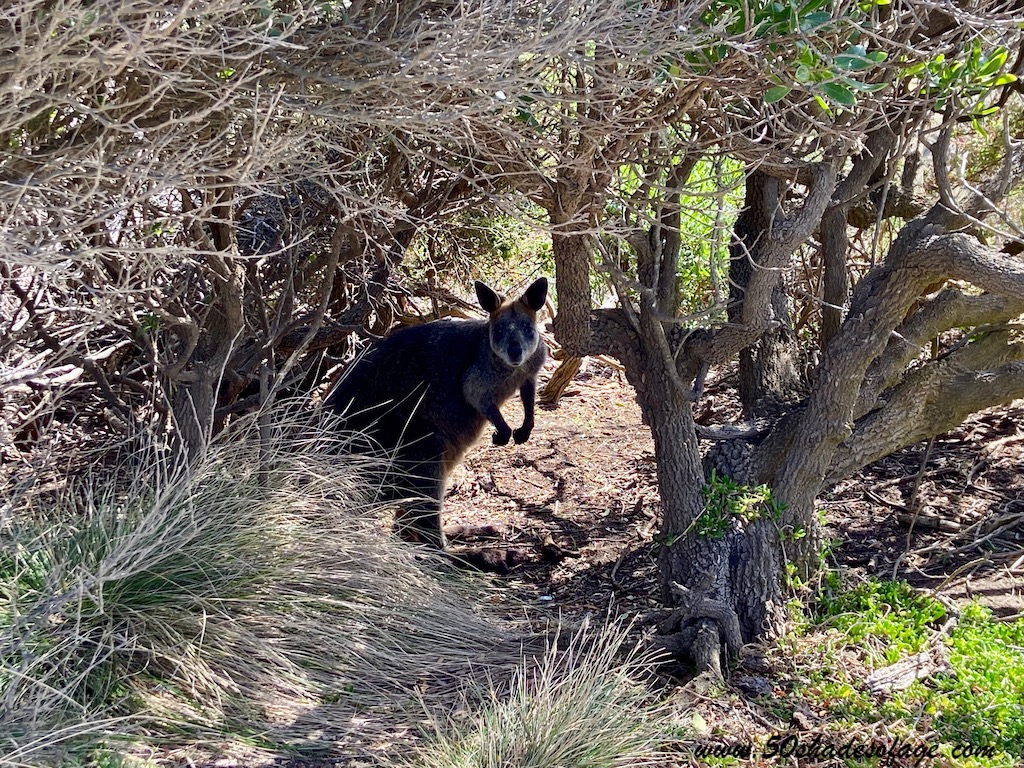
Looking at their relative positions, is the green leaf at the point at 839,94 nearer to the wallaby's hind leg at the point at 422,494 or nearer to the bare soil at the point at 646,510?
the bare soil at the point at 646,510

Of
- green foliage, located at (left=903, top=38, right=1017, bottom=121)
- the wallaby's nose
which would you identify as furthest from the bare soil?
green foliage, located at (left=903, top=38, right=1017, bottom=121)

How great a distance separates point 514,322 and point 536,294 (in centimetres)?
24

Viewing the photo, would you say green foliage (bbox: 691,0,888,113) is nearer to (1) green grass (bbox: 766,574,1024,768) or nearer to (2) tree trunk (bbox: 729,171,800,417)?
(2) tree trunk (bbox: 729,171,800,417)

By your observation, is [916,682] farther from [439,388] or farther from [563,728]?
[439,388]

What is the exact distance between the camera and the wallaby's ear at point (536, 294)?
651 cm

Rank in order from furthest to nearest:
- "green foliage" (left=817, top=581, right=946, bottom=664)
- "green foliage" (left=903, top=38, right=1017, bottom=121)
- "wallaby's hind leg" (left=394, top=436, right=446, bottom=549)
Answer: "wallaby's hind leg" (left=394, top=436, right=446, bottom=549) < "green foliage" (left=817, top=581, right=946, bottom=664) < "green foliage" (left=903, top=38, right=1017, bottom=121)

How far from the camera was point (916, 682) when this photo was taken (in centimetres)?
478

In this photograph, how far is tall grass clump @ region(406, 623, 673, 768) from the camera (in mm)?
3826

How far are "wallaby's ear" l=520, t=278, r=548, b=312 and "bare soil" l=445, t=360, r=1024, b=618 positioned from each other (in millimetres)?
1590

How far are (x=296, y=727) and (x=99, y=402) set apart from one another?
10.9 feet

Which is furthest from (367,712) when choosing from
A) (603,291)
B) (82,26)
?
(603,291)

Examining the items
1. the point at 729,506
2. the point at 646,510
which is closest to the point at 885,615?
the point at 729,506

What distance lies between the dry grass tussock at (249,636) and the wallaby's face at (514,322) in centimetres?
137

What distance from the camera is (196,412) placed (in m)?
5.72
